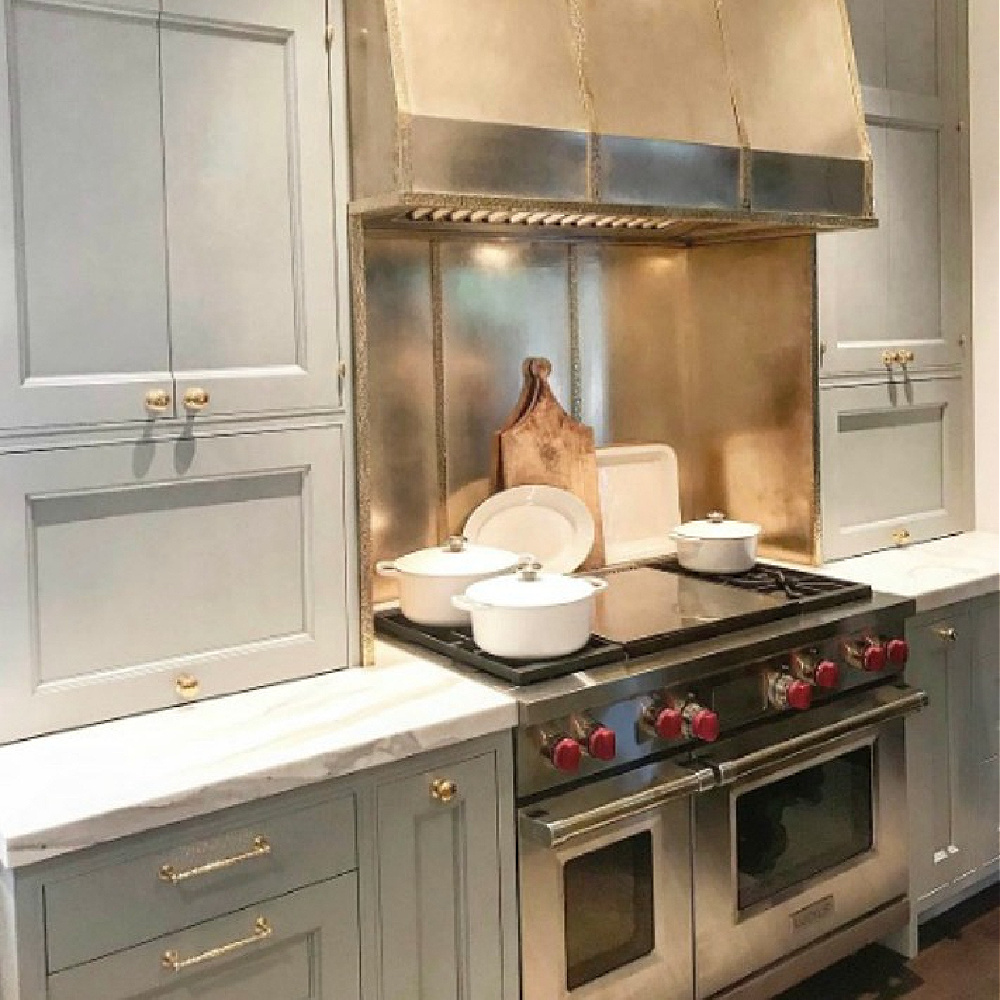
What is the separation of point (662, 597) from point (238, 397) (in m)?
1.08

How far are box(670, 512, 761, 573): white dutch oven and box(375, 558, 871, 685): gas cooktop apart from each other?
2 cm

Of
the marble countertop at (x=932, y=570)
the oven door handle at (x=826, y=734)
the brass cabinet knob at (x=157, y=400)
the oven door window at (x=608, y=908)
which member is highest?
the brass cabinet knob at (x=157, y=400)

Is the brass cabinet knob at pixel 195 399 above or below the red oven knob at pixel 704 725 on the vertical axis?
above

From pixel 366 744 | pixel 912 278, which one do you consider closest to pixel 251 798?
pixel 366 744

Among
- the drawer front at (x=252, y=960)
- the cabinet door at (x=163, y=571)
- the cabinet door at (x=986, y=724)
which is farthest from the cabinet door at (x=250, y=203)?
the cabinet door at (x=986, y=724)

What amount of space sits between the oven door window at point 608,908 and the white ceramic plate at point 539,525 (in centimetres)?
75

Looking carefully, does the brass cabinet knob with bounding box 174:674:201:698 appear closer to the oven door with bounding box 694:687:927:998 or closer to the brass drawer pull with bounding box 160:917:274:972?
the brass drawer pull with bounding box 160:917:274:972

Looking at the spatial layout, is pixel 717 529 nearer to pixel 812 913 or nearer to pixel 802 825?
pixel 802 825

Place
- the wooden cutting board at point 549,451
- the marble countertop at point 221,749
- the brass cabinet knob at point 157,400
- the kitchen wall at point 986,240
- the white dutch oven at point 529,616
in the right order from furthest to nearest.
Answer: the kitchen wall at point 986,240
the wooden cutting board at point 549,451
the white dutch oven at point 529,616
the brass cabinet knob at point 157,400
the marble countertop at point 221,749

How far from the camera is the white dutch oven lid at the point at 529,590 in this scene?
→ 7.13ft

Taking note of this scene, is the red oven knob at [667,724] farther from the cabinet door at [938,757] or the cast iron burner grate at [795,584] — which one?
the cabinet door at [938,757]

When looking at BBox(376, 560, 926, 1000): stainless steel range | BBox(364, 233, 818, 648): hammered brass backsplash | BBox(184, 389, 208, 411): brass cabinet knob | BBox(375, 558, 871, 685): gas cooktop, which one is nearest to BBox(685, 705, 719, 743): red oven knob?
BBox(376, 560, 926, 1000): stainless steel range

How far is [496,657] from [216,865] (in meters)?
0.65

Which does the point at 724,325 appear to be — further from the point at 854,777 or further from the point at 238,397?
the point at 238,397
